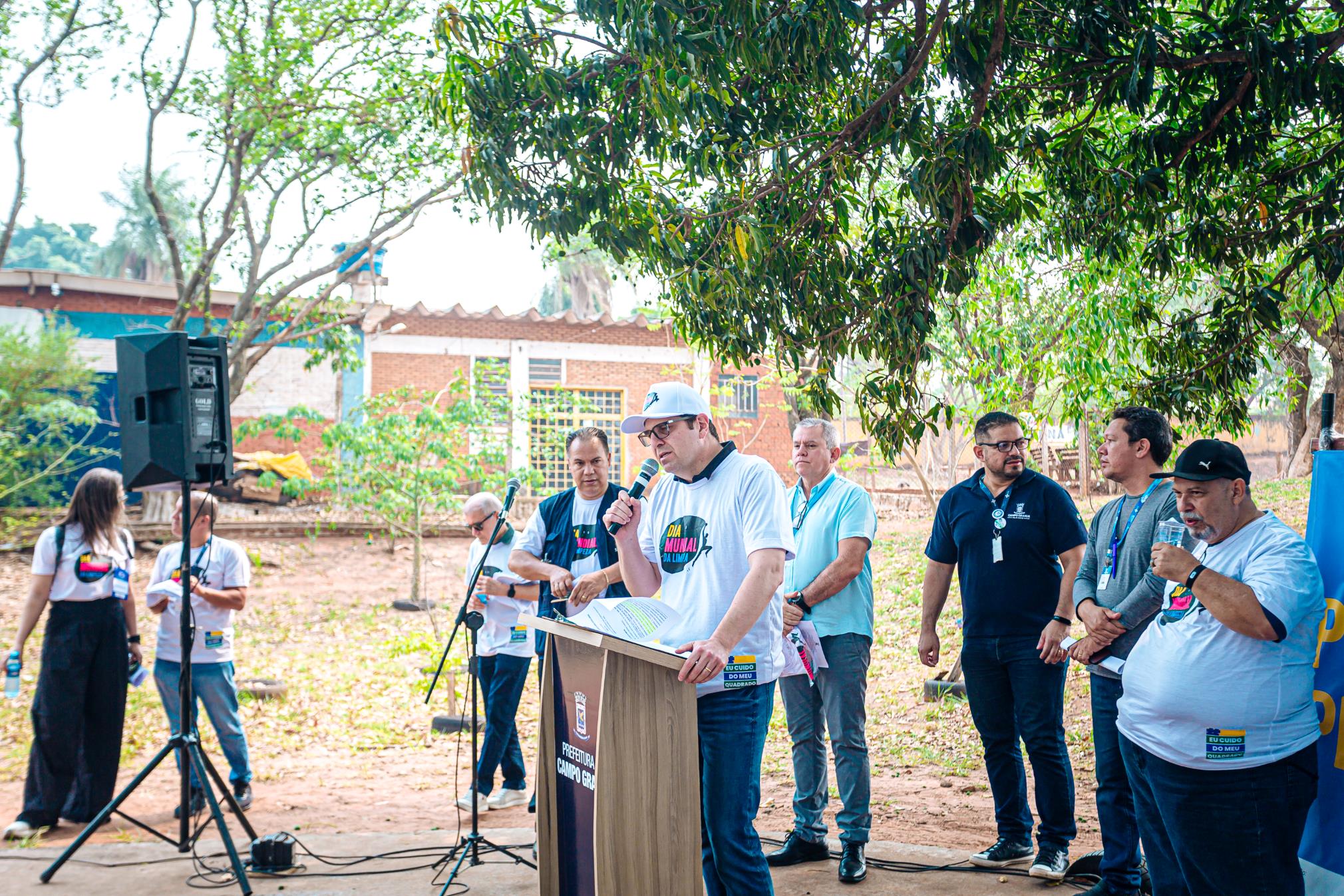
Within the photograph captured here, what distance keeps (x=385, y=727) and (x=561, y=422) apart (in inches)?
421

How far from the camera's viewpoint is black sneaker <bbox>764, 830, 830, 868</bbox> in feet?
16.3

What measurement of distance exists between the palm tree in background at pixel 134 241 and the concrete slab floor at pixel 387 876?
31.3m

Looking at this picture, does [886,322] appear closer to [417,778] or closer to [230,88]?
[417,778]

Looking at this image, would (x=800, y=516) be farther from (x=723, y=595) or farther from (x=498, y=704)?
(x=498, y=704)

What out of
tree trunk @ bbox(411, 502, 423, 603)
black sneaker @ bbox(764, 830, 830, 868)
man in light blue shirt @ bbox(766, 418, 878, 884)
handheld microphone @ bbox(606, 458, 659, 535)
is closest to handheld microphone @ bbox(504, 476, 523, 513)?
handheld microphone @ bbox(606, 458, 659, 535)

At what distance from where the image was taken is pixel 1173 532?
3402 mm

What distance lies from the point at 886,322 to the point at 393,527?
37.8ft

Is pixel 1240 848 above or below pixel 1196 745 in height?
below

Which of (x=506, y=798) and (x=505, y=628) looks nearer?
(x=505, y=628)

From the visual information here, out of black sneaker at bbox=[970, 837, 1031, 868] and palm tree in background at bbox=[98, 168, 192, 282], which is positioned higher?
palm tree in background at bbox=[98, 168, 192, 282]

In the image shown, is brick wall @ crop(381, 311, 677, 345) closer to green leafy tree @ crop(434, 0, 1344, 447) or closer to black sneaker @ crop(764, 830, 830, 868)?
green leafy tree @ crop(434, 0, 1344, 447)

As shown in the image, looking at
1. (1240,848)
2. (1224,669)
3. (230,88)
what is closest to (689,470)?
(1224,669)

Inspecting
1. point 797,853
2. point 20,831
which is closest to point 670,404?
point 797,853

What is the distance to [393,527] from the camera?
1553cm
